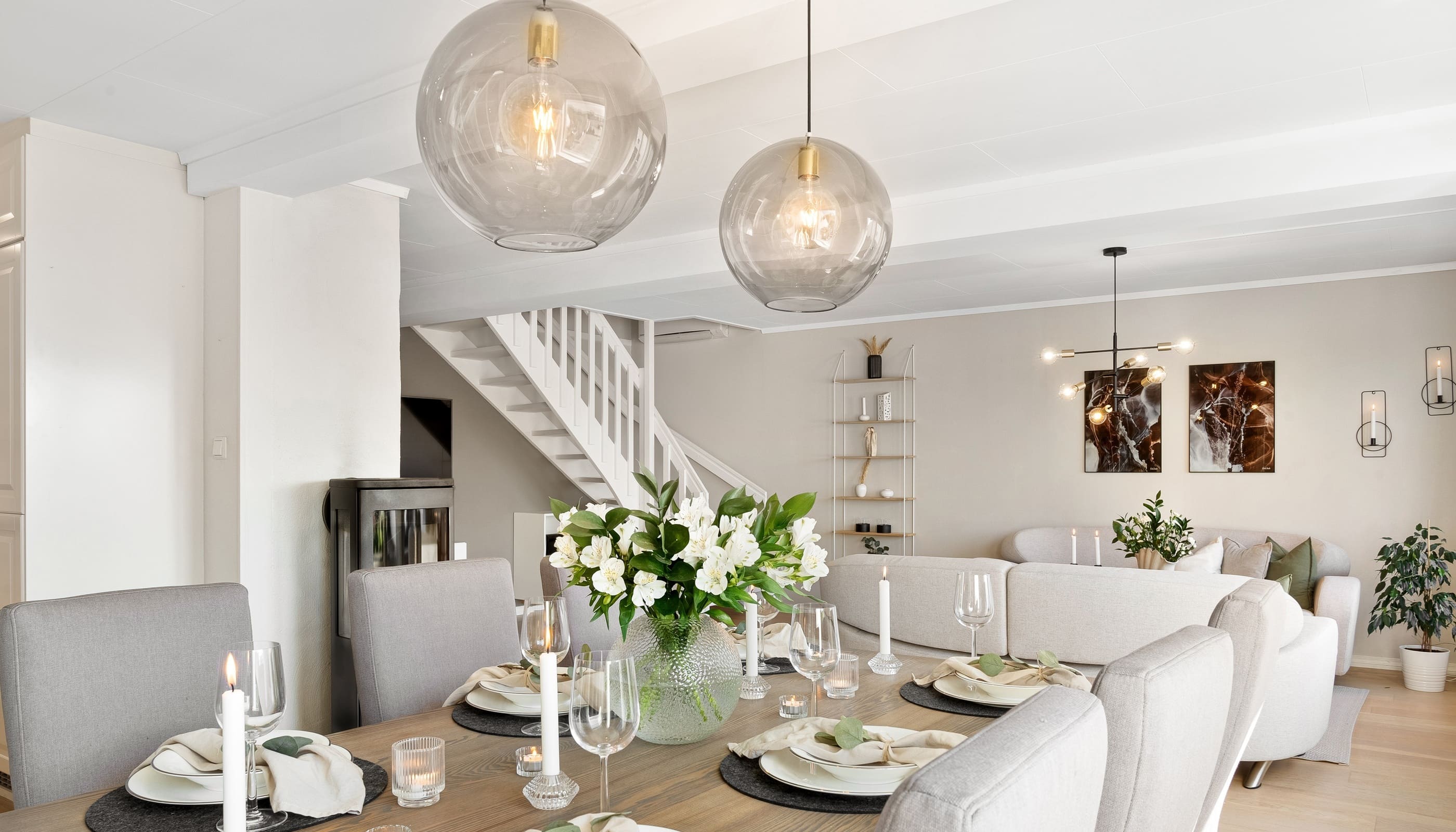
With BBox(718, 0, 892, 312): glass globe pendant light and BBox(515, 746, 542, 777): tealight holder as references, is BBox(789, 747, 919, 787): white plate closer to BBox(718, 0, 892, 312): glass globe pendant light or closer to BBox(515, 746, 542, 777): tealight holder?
BBox(515, 746, 542, 777): tealight holder

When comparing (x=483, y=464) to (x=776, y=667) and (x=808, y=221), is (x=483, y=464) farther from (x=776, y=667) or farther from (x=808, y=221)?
(x=808, y=221)

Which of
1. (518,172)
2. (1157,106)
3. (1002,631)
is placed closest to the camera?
(518,172)

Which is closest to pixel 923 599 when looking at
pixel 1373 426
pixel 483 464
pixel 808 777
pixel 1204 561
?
pixel 1204 561

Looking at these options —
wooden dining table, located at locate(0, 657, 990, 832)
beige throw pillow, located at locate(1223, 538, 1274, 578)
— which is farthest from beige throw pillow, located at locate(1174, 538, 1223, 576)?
wooden dining table, located at locate(0, 657, 990, 832)

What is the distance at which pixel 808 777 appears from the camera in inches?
53.2

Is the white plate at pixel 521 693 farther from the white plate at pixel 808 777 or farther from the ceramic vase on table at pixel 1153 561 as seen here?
the ceramic vase on table at pixel 1153 561

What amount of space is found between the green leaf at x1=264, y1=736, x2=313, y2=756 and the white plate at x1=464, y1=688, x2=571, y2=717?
1.19 ft

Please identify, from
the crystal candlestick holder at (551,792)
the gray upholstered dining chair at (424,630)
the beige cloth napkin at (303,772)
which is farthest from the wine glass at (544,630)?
the gray upholstered dining chair at (424,630)

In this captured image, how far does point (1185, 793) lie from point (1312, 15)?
2.40 meters

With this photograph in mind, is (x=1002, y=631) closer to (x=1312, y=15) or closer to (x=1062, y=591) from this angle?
(x=1062, y=591)

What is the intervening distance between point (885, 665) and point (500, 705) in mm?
882

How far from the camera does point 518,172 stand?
1.29m

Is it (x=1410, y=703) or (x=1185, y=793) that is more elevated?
(x=1185, y=793)

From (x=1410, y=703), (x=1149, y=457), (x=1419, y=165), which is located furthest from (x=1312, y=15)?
(x=1149, y=457)
